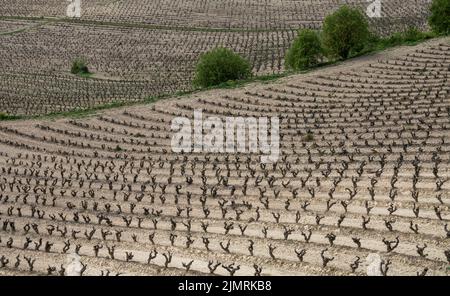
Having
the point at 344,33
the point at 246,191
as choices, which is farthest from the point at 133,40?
the point at 246,191

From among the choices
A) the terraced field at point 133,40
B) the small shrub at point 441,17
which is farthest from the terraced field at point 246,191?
the terraced field at point 133,40

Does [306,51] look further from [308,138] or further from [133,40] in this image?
[133,40]

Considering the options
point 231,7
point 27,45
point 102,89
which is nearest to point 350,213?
point 102,89

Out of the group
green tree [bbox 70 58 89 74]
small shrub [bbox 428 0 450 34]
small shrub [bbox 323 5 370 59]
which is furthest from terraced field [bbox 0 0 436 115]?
small shrub [bbox 428 0 450 34]

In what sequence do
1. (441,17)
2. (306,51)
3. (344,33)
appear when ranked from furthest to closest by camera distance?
(441,17) → (306,51) → (344,33)

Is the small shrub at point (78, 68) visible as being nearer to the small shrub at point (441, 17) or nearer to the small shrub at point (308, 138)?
the small shrub at point (441, 17)

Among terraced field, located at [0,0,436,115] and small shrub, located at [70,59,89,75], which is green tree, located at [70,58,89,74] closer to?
small shrub, located at [70,59,89,75]
